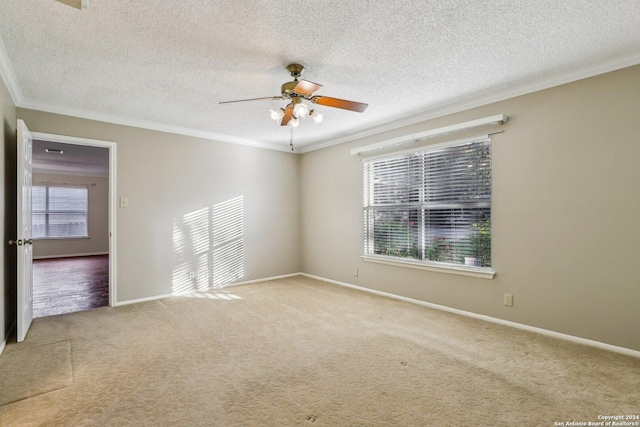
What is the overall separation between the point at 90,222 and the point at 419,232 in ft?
30.9

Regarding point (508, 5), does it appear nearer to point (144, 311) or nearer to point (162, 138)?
point (162, 138)

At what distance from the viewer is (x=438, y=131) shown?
12.3ft

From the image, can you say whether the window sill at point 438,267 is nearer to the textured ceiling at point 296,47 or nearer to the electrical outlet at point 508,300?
the electrical outlet at point 508,300

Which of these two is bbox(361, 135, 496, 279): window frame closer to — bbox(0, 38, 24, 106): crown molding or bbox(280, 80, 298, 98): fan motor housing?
bbox(280, 80, 298, 98): fan motor housing

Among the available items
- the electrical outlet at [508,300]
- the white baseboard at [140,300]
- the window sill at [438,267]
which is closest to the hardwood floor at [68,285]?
the white baseboard at [140,300]

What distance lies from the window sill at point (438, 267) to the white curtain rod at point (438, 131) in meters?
1.59

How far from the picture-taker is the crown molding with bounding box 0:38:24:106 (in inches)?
98.5

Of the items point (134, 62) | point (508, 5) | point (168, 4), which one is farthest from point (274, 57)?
point (508, 5)

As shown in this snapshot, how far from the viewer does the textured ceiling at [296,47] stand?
1.99m

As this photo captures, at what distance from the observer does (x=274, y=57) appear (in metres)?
2.56

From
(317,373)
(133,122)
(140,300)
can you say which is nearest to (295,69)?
(317,373)

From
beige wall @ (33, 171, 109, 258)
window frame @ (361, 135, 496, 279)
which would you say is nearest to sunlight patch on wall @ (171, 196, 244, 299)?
window frame @ (361, 135, 496, 279)

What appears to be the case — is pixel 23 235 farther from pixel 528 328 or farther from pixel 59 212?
pixel 59 212

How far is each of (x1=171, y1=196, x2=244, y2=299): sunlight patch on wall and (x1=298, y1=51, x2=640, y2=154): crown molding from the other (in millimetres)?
2525
